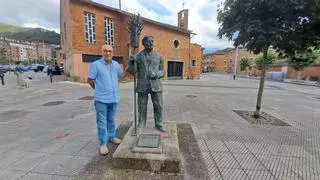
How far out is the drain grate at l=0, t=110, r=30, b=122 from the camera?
6412 millimetres

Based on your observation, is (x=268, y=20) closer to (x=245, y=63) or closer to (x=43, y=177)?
(x=43, y=177)

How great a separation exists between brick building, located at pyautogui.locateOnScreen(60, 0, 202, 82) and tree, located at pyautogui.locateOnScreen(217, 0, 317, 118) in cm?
1325

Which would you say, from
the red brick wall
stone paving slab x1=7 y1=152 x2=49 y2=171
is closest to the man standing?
stone paving slab x1=7 y1=152 x2=49 y2=171

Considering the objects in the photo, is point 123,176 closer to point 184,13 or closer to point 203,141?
point 203,141

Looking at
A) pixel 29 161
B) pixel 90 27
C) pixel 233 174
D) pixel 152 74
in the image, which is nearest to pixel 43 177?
pixel 29 161

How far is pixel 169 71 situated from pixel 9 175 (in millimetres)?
23168

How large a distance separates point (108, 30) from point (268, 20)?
61.1 ft

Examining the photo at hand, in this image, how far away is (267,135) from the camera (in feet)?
16.9

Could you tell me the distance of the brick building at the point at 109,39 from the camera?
61.4 feet

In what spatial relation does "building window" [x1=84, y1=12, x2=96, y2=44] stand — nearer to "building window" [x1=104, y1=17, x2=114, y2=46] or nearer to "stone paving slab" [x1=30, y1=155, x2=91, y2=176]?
"building window" [x1=104, y1=17, x2=114, y2=46]

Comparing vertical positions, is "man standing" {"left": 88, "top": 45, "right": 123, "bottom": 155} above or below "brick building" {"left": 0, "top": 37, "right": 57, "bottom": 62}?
below

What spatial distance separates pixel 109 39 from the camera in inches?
848

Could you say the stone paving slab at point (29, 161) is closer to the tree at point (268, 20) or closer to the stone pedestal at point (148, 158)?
the stone pedestal at point (148, 158)

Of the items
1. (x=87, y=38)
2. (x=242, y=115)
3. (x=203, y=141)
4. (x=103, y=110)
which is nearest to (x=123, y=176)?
(x=103, y=110)
